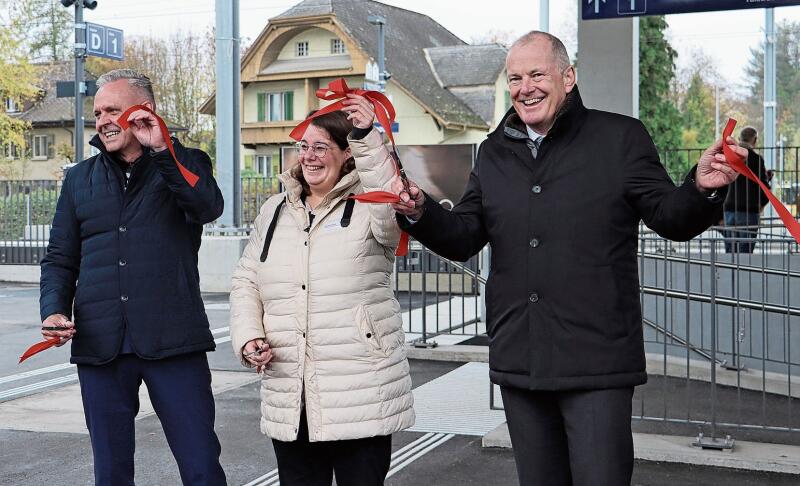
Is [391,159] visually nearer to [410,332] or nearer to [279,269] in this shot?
[279,269]

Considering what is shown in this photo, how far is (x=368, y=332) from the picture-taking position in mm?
3699

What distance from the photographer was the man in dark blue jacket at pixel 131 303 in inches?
156

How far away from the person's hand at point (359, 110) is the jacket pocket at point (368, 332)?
730mm

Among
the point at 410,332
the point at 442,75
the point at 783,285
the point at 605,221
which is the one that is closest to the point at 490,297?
the point at 605,221

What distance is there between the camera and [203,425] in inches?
159

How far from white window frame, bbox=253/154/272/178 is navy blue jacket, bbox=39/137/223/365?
45.1 meters

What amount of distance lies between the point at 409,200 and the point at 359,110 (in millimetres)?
326

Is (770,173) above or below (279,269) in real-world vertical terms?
above

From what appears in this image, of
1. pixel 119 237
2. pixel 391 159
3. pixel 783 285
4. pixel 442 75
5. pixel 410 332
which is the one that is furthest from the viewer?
pixel 442 75

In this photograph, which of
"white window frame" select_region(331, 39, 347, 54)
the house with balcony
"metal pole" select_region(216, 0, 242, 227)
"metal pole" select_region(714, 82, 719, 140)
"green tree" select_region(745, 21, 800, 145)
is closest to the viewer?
"metal pole" select_region(216, 0, 242, 227)

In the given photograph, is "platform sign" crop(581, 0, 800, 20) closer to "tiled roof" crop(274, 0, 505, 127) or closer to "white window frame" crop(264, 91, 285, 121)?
"tiled roof" crop(274, 0, 505, 127)

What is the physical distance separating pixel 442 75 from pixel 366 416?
48573 millimetres

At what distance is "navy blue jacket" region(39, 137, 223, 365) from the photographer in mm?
3971

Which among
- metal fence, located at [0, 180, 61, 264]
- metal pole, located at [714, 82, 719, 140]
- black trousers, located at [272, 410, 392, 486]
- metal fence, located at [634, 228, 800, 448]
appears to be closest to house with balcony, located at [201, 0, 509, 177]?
metal fence, located at [0, 180, 61, 264]
